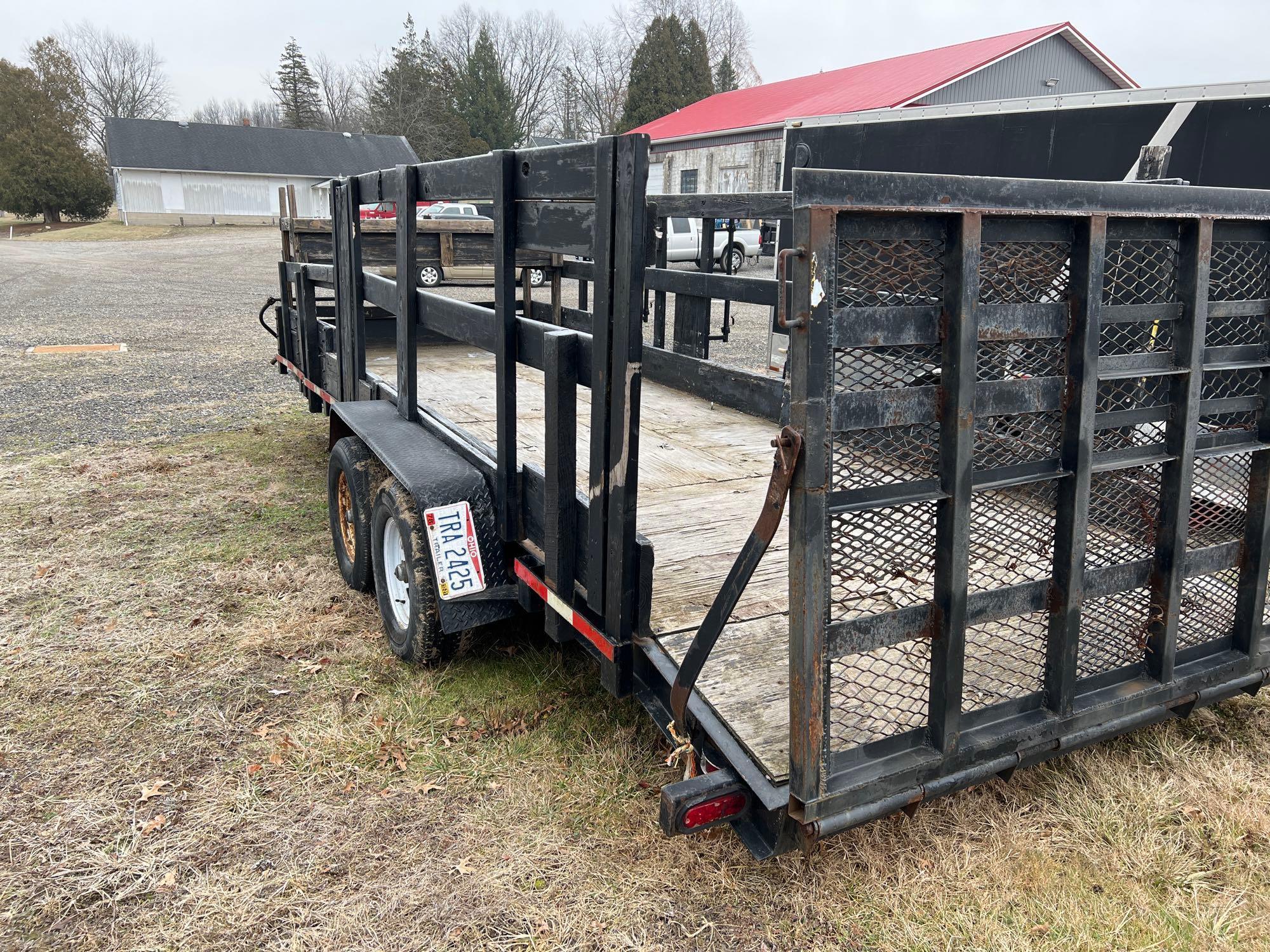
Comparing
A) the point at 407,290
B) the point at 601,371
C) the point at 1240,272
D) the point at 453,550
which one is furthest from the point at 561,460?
the point at 1240,272

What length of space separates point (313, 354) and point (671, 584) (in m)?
3.97

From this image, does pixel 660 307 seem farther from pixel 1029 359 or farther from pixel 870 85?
pixel 870 85

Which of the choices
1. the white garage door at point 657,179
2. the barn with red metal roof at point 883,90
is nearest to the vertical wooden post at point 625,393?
the barn with red metal roof at point 883,90

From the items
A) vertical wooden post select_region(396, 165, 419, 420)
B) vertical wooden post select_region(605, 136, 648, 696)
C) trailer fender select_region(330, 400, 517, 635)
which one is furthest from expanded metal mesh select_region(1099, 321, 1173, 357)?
vertical wooden post select_region(396, 165, 419, 420)

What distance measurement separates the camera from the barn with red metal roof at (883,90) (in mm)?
24609

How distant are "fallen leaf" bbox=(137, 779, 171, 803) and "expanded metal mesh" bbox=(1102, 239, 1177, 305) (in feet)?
10.5

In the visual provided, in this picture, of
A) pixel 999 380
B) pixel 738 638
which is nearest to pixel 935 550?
pixel 999 380

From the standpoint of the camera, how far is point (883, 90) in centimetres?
2520

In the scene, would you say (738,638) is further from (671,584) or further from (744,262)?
(744,262)

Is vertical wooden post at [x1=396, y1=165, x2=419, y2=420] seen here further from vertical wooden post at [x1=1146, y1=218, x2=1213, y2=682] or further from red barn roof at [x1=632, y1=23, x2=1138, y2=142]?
red barn roof at [x1=632, y1=23, x2=1138, y2=142]

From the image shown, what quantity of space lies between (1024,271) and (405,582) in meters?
2.64

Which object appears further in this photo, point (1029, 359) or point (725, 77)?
point (725, 77)

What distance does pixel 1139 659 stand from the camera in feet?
8.27

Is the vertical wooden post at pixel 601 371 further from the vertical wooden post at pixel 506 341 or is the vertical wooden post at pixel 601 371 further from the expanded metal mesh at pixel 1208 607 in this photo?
the expanded metal mesh at pixel 1208 607
